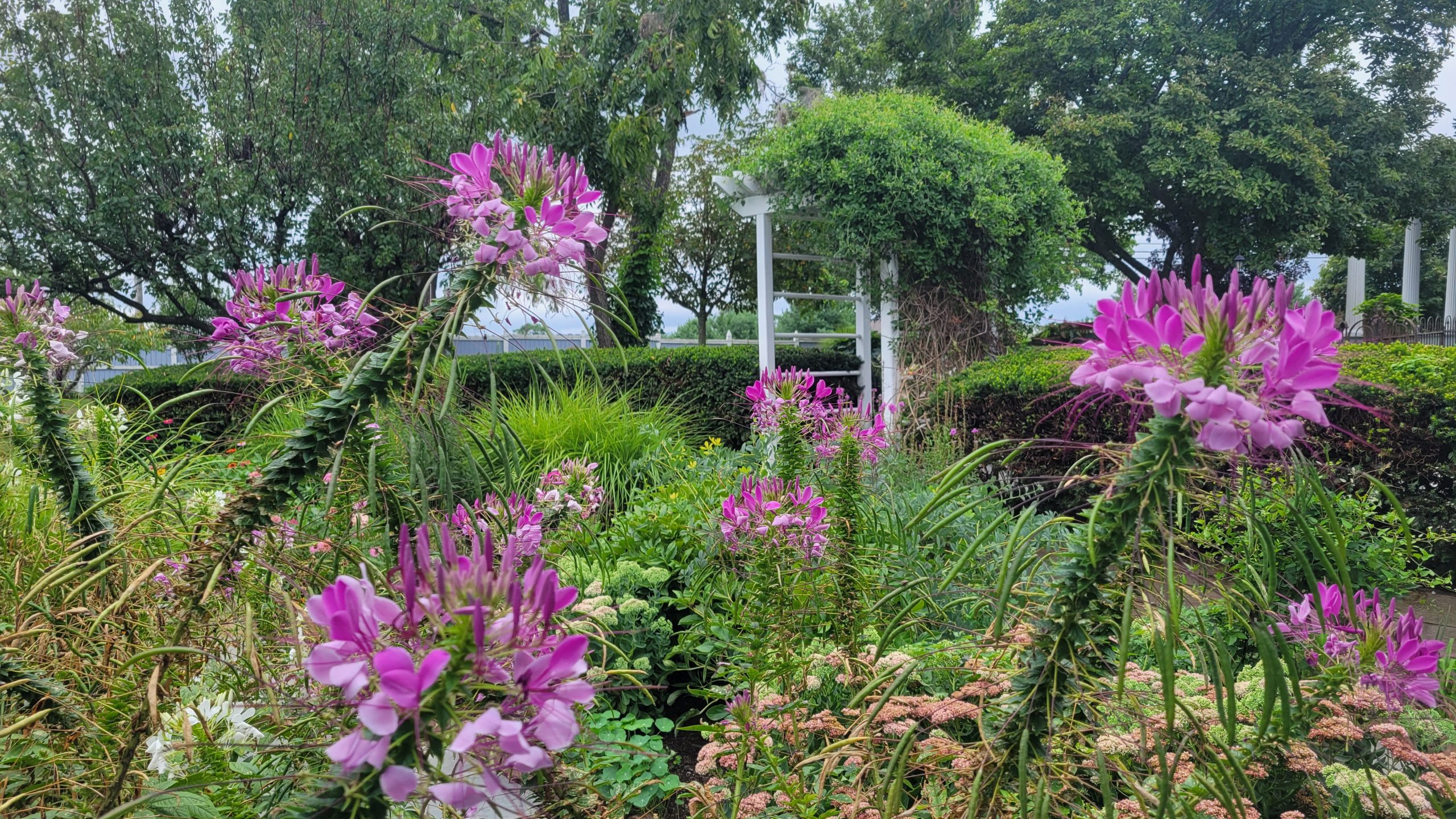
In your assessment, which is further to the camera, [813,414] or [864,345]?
[864,345]

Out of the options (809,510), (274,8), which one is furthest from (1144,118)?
(809,510)

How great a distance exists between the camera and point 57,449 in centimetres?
158

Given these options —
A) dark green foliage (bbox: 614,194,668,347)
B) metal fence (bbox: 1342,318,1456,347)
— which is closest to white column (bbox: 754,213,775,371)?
dark green foliage (bbox: 614,194,668,347)

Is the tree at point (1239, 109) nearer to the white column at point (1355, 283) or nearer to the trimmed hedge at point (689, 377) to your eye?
the white column at point (1355, 283)

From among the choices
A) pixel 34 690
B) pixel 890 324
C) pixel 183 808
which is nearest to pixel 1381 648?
pixel 183 808

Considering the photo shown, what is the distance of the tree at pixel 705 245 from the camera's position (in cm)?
1855

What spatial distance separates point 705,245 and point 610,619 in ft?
58.0

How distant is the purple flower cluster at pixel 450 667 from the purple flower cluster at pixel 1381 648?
49.3 inches

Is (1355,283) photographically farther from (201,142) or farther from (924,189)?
(201,142)

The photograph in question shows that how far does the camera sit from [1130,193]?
14297 mm

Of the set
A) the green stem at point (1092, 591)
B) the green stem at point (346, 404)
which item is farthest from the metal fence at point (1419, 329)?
the green stem at point (346, 404)

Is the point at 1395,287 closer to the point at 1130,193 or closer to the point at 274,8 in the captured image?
the point at 1130,193

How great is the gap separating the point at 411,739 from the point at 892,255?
23.9 feet

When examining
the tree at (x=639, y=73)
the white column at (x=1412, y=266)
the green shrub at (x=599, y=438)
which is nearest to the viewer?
the green shrub at (x=599, y=438)
